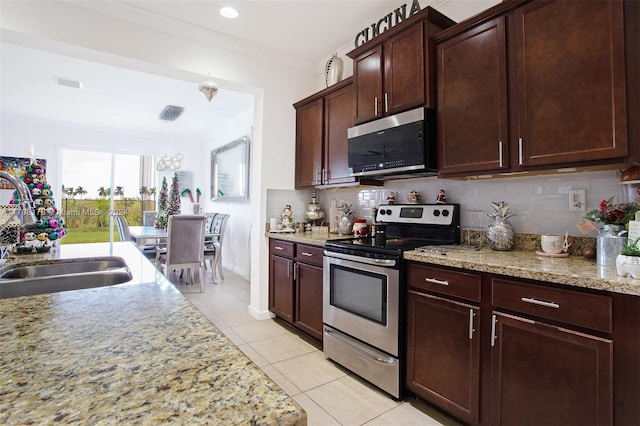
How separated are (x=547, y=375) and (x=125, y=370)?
1.58 m

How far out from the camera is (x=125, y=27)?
2.64 meters

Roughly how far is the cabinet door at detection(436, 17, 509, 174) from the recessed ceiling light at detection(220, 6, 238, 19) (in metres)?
1.67

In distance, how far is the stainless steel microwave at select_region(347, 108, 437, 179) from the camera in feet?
6.98

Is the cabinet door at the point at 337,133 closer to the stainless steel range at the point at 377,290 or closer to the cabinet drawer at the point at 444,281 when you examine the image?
the stainless steel range at the point at 377,290

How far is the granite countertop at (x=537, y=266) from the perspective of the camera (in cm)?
121

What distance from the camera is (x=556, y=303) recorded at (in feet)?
4.39

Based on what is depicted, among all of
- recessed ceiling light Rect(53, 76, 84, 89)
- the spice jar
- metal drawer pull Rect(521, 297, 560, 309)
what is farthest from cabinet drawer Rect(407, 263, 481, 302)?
recessed ceiling light Rect(53, 76, 84, 89)

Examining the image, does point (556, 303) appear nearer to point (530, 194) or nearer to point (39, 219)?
point (530, 194)

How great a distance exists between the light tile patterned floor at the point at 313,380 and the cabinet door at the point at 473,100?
147cm

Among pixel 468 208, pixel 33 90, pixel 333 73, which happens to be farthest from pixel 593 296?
pixel 33 90

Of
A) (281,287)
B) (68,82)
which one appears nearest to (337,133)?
(281,287)

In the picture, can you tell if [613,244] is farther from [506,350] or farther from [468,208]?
[468,208]

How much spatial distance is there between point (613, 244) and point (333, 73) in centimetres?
253

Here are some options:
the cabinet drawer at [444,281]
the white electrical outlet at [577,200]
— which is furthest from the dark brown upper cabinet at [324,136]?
the white electrical outlet at [577,200]
